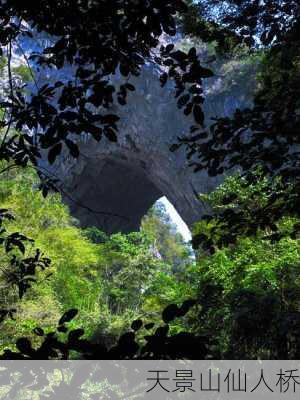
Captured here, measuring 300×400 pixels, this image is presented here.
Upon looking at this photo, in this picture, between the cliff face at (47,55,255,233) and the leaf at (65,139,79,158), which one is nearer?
the leaf at (65,139,79,158)

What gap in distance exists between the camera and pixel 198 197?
42.7 feet

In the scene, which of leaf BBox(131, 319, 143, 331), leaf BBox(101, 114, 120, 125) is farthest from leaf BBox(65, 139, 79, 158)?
leaf BBox(131, 319, 143, 331)

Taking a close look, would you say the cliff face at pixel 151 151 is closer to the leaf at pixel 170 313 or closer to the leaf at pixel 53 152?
the leaf at pixel 53 152

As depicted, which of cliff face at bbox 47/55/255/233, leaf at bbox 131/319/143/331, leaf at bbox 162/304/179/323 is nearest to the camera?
leaf at bbox 162/304/179/323

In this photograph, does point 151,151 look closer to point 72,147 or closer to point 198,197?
point 198,197

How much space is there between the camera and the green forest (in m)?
1.99

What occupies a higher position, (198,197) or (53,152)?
(198,197)

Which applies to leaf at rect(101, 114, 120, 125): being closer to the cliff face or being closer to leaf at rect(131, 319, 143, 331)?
leaf at rect(131, 319, 143, 331)

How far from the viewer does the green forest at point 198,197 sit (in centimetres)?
199

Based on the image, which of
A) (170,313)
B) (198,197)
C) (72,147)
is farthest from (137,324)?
(198,197)

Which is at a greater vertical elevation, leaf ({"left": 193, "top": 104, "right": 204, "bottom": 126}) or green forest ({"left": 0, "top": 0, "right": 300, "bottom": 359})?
green forest ({"left": 0, "top": 0, "right": 300, "bottom": 359})

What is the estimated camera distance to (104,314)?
58.6 ft

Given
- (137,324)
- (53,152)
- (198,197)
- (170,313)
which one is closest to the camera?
(170,313)

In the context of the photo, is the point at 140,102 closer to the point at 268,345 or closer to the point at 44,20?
the point at 268,345
